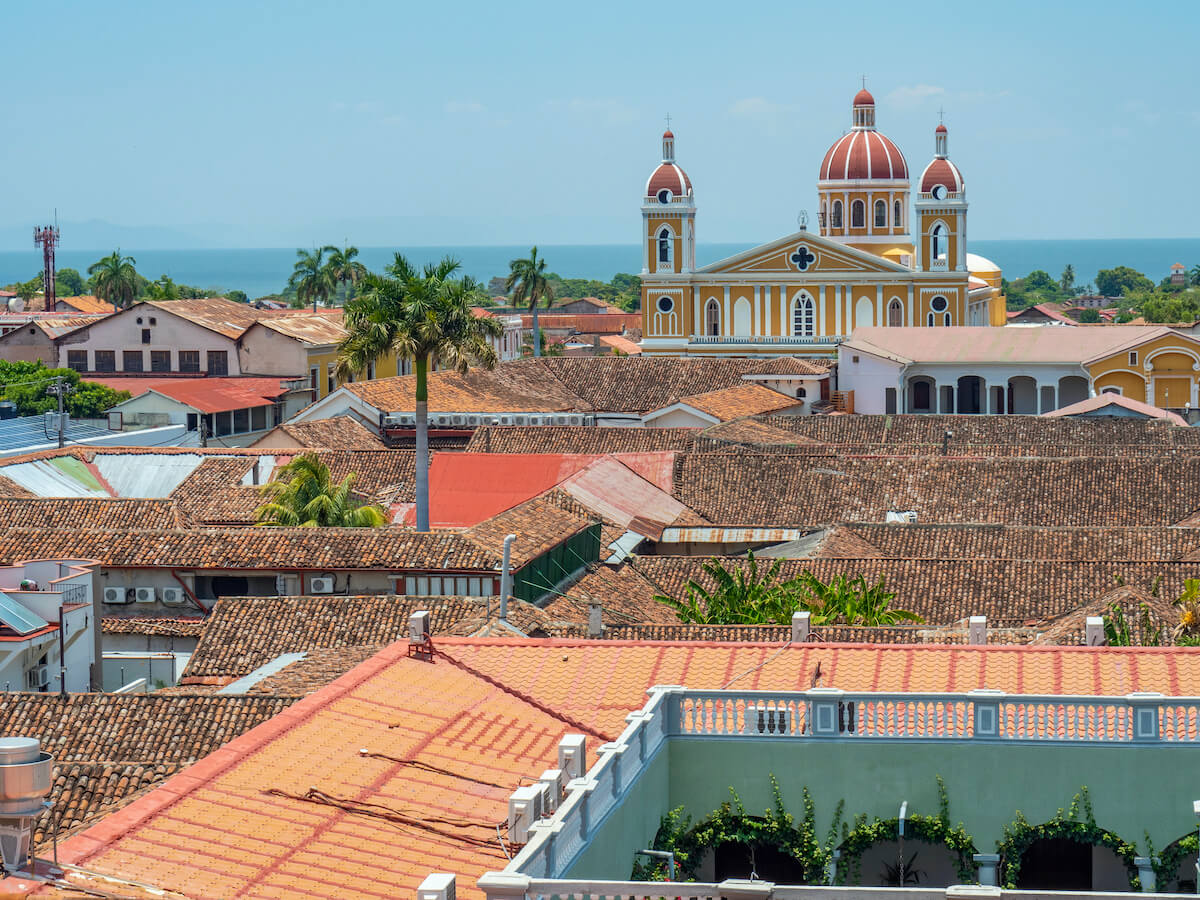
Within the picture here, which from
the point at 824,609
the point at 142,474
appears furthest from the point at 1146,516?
the point at 142,474

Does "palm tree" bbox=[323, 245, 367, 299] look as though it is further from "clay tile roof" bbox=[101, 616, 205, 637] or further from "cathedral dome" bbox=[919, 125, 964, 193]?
"clay tile roof" bbox=[101, 616, 205, 637]

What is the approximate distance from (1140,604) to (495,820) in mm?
14732

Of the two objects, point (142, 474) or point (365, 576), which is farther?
point (142, 474)

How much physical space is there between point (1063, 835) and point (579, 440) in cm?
3467

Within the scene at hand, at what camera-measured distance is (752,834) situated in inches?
570

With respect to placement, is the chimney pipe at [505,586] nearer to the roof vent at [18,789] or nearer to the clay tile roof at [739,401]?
the roof vent at [18,789]

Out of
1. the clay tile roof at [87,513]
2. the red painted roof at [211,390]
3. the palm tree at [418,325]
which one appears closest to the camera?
the clay tile roof at [87,513]

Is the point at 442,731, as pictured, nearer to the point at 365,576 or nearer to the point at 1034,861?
the point at 1034,861

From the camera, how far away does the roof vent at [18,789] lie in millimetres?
9711

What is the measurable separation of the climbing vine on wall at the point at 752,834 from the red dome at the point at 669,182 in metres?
73.2

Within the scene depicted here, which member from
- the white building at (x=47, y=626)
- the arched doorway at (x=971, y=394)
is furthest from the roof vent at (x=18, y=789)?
the arched doorway at (x=971, y=394)

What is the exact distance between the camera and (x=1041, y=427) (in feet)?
170

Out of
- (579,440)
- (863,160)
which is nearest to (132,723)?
(579,440)

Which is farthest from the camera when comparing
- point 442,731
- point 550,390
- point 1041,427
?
point 550,390
